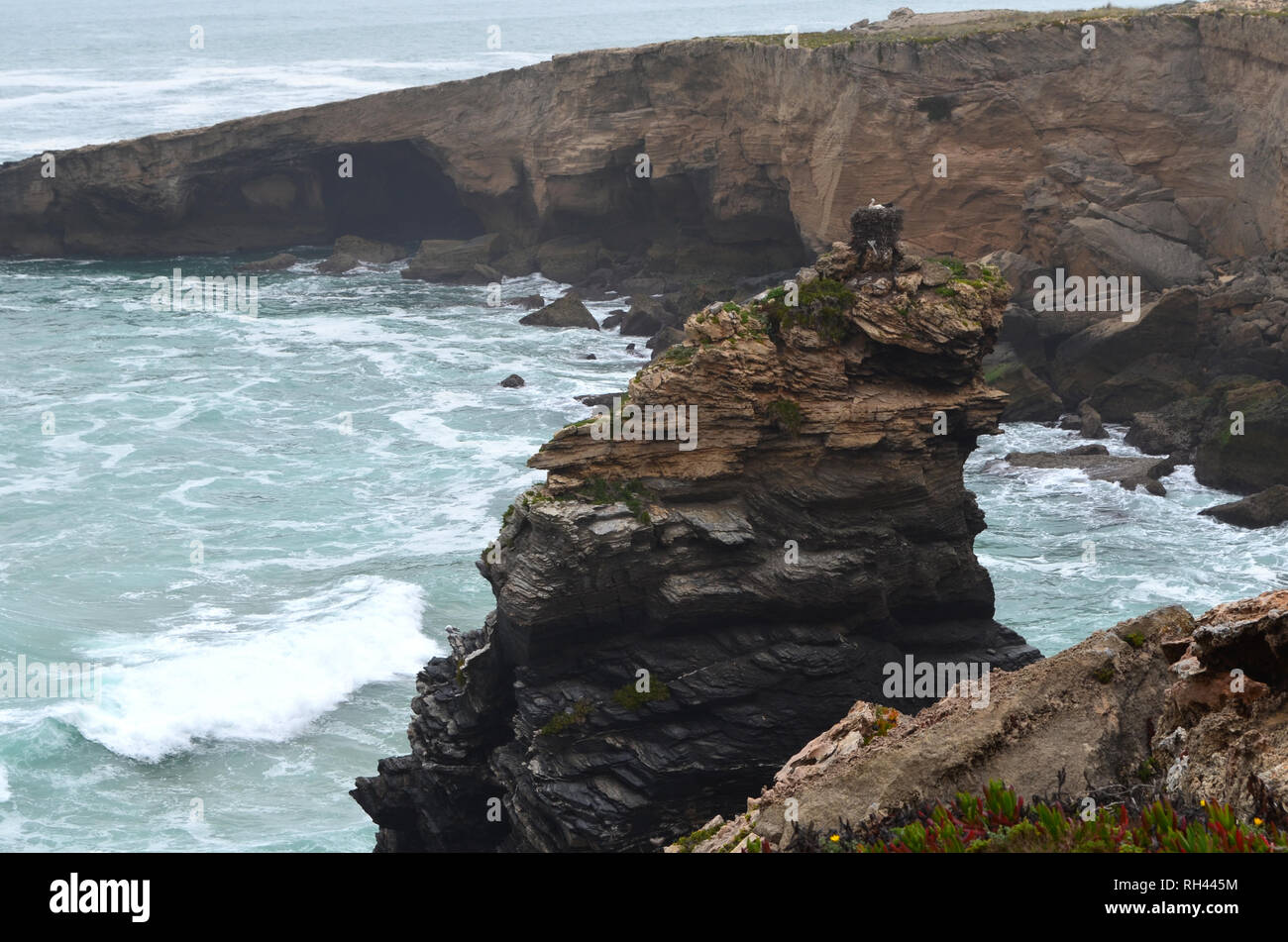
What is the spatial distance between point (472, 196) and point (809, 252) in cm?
2046

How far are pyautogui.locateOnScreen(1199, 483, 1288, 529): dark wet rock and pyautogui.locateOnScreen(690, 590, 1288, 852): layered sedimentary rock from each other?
74.8 ft

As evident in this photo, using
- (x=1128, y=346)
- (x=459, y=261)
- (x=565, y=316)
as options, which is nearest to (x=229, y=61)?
(x=459, y=261)

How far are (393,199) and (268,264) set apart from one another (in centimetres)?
775

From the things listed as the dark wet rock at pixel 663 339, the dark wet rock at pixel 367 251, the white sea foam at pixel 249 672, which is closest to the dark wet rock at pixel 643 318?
the dark wet rock at pixel 663 339

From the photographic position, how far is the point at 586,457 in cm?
2320

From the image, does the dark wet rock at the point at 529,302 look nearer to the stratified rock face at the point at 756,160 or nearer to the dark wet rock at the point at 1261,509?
the stratified rock face at the point at 756,160

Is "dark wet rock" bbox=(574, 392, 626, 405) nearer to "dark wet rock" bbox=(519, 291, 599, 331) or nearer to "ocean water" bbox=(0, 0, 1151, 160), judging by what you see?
"dark wet rock" bbox=(519, 291, 599, 331)

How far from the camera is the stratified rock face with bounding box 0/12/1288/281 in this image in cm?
5122

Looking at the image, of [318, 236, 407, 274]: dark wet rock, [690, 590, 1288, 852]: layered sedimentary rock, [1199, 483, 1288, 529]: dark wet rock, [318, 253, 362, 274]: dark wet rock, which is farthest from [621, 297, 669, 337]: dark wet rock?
[690, 590, 1288, 852]: layered sedimentary rock

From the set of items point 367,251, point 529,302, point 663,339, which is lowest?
point 663,339

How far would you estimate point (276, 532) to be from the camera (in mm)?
40875

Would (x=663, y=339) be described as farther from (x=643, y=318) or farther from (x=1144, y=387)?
(x=1144, y=387)

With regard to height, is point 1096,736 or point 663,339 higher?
point 663,339
